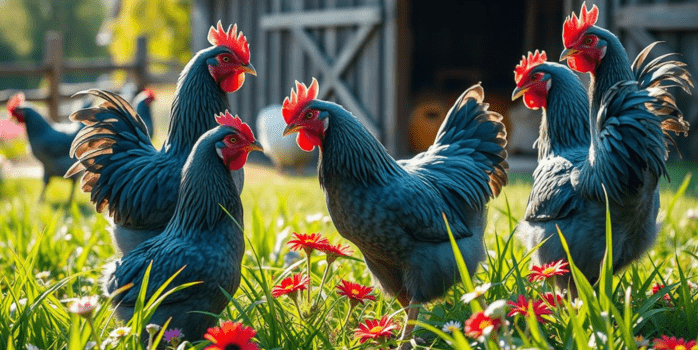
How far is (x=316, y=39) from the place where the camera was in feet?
36.2

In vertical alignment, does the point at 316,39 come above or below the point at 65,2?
below

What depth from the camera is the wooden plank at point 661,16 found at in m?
8.22

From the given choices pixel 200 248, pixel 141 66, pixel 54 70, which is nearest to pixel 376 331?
pixel 200 248

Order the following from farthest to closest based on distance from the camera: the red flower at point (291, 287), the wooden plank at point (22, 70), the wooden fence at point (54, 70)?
the wooden fence at point (54, 70) < the wooden plank at point (22, 70) < the red flower at point (291, 287)

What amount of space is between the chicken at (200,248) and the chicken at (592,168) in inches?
50.9

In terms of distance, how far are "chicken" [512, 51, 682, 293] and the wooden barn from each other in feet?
18.8

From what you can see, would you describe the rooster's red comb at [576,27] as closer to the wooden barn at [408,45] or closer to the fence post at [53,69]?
the wooden barn at [408,45]

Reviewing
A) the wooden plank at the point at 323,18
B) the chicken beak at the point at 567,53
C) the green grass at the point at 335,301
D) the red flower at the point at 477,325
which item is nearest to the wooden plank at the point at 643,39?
the wooden plank at the point at 323,18

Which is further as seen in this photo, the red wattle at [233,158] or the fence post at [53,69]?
the fence post at [53,69]

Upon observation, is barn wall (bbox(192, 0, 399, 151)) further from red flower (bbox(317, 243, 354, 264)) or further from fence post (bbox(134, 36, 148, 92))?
red flower (bbox(317, 243, 354, 264))

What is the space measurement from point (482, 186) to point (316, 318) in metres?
1.00

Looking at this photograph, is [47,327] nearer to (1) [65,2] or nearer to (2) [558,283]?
(2) [558,283]

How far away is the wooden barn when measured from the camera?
875 centimetres

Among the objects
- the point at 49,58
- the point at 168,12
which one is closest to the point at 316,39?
the point at 49,58
